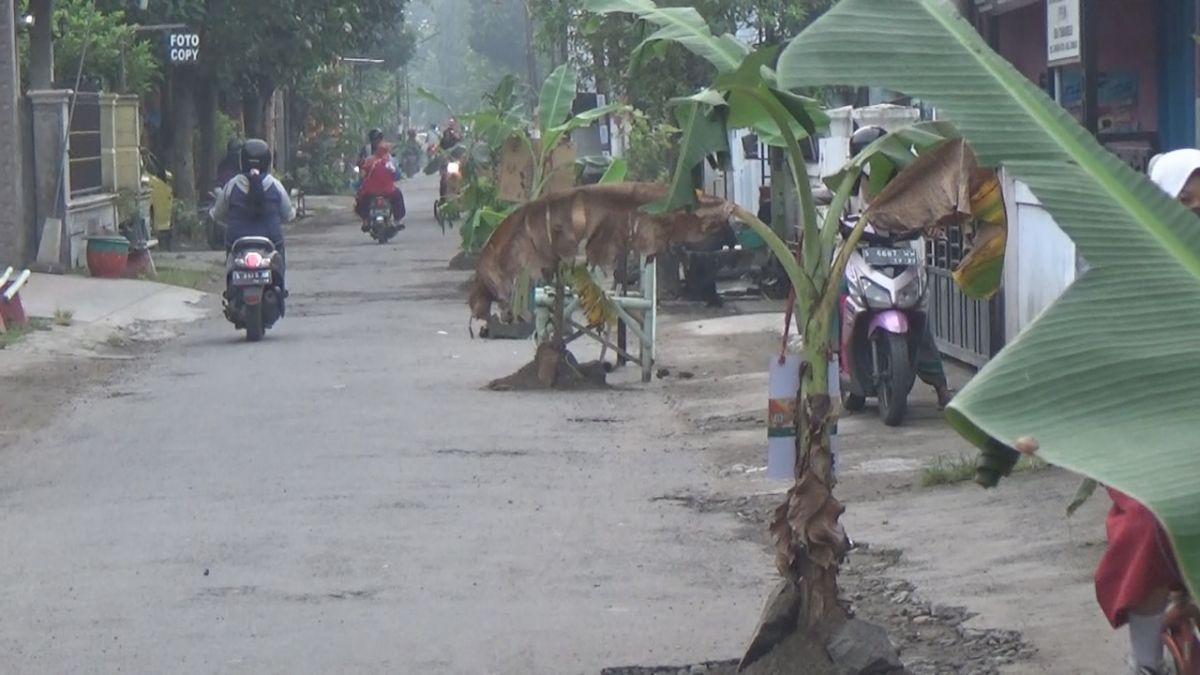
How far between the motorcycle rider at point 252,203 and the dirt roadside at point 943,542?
610cm

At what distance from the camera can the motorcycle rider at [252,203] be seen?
17.6m

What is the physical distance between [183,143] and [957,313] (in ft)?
79.5

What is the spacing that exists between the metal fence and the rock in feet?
66.6

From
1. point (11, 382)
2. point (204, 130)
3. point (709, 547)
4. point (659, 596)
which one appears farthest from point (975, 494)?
point (204, 130)

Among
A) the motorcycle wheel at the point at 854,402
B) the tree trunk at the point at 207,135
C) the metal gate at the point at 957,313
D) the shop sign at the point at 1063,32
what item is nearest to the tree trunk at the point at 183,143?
the tree trunk at the point at 207,135

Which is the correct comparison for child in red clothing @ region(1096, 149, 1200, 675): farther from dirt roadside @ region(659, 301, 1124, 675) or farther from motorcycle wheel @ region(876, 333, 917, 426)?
motorcycle wheel @ region(876, 333, 917, 426)

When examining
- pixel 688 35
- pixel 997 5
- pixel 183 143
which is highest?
pixel 183 143

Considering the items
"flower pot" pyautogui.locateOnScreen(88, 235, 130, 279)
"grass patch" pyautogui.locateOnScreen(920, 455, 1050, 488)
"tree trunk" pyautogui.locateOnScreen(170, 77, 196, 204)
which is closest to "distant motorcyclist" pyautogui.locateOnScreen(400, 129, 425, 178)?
"tree trunk" pyautogui.locateOnScreen(170, 77, 196, 204)

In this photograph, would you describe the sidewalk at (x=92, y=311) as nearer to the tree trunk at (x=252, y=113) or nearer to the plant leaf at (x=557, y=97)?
the plant leaf at (x=557, y=97)

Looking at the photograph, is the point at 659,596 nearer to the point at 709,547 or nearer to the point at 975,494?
the point at 709,547

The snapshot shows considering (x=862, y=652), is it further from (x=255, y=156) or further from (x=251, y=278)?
(x=255, y=156)

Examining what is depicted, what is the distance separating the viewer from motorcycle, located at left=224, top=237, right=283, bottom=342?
17.1m

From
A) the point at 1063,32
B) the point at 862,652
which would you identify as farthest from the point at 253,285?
the point at 862,652

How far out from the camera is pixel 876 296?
454 inches
